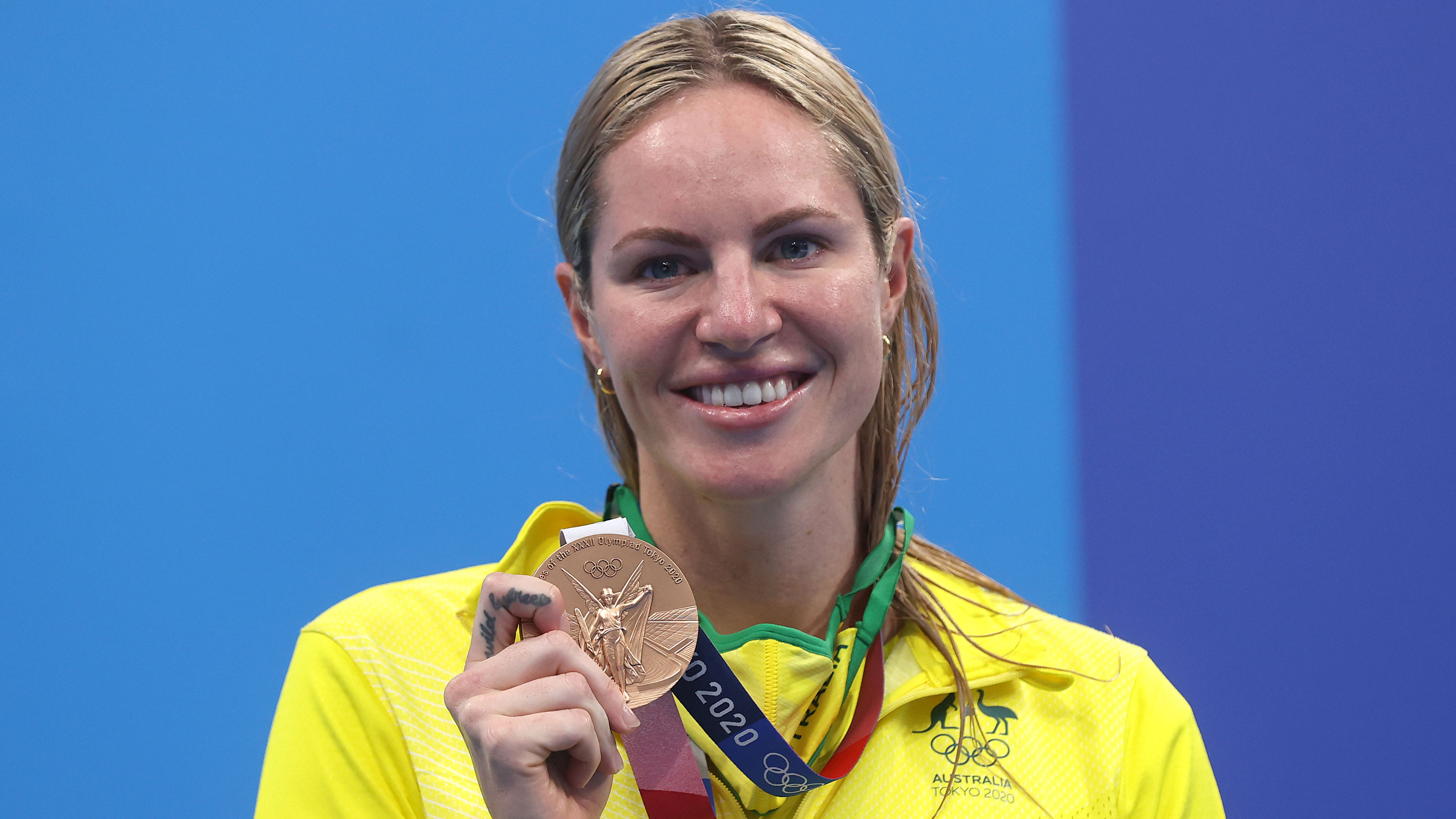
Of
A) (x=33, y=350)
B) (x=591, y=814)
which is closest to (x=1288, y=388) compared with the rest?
(x=591, y=814)

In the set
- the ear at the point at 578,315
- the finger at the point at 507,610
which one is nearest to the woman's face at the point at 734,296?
the ear at the point at 578,315

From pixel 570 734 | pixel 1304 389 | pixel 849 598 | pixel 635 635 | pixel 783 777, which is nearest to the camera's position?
pixel 570 734

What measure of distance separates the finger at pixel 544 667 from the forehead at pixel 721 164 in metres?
0.58

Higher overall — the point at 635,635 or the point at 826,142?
the point at 826,142

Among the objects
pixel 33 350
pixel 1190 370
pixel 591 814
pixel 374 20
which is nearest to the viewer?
pixel 591 814

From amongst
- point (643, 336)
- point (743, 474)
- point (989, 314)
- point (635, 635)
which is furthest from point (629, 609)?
point (989, 314)

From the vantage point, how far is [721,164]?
1.53 metres

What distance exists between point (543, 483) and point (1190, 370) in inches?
62.4

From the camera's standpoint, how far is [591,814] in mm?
1260

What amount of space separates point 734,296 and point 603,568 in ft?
1.21

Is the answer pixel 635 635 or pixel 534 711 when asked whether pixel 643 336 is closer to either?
pixel 635 635

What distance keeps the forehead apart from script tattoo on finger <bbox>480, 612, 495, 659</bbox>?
21.6 inches

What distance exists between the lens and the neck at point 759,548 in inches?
65.3

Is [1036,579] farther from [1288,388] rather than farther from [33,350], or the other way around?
[33,350]
